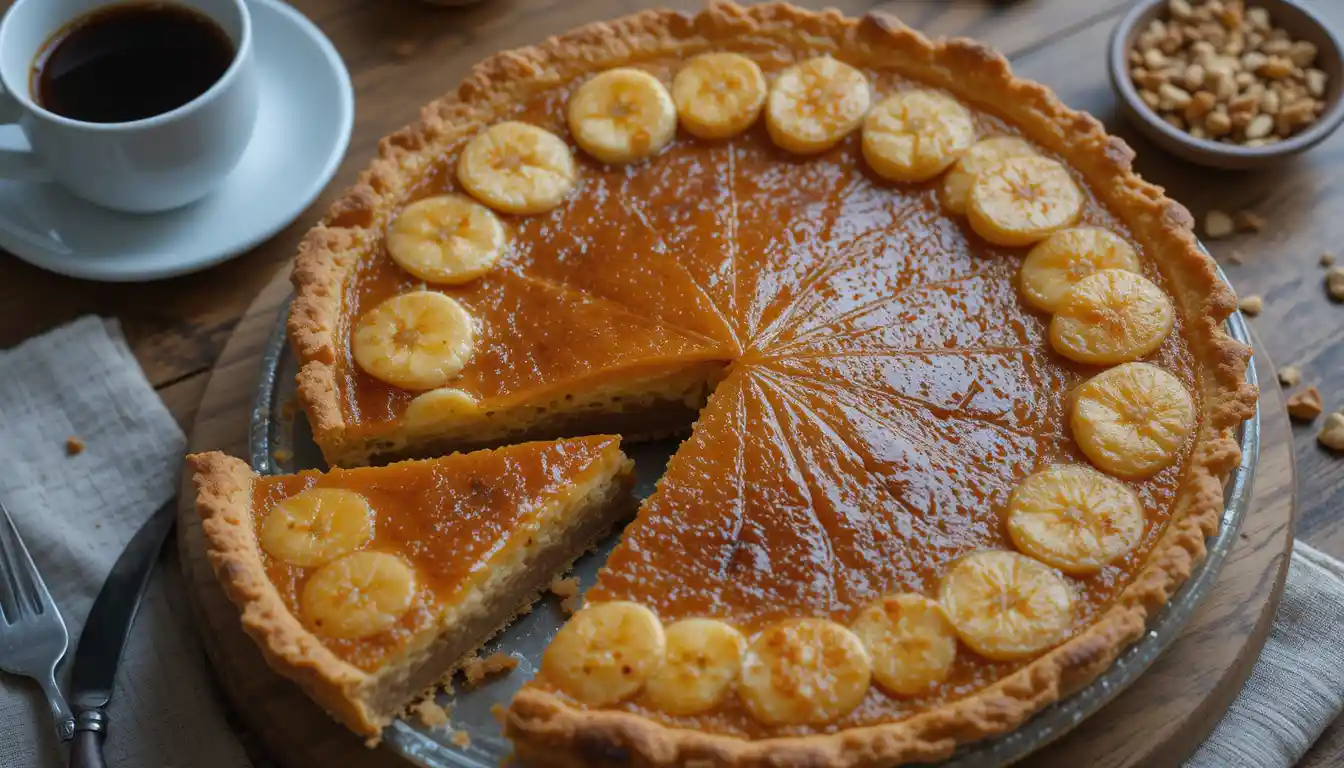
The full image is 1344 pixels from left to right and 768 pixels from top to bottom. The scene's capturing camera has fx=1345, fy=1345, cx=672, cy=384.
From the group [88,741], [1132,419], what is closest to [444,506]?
[88,741]

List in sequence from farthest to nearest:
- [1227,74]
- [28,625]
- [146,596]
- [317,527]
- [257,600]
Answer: [1227,74] → [146,596] → [28,625] → [317,527] → [257,600]

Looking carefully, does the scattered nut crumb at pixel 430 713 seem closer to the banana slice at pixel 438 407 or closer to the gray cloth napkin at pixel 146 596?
the gray cloth napkin at pixel 146 596

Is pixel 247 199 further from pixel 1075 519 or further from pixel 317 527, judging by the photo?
pixel 1075 519

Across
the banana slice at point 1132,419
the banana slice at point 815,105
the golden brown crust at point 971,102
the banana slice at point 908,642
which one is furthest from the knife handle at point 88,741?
the banana slice at point 1132,419

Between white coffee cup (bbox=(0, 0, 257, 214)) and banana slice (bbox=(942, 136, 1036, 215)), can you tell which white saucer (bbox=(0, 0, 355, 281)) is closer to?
white coffee cup (bbox=(0, 0, 257, 214))

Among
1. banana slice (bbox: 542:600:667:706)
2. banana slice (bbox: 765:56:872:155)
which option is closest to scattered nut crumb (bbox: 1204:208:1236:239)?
banana slice (bbox: 765:56:872:155)

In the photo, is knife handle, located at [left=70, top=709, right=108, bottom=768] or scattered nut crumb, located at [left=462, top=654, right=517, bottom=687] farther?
scattered nut crumb, located at [left=462, top=654, right=517, bottom=687]
